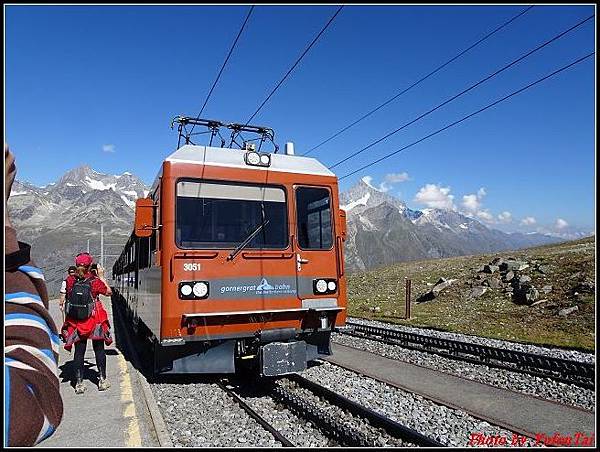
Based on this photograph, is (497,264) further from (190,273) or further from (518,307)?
(190,273)

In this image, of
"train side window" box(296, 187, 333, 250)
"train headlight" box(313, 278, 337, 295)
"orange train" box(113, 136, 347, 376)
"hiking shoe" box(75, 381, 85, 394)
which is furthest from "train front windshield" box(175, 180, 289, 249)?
"hiking shoe" box(75, 381, 85, 394)

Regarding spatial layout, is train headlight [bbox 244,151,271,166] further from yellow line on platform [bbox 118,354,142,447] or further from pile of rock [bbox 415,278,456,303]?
pile of rock [bbox 415,278,456,303]

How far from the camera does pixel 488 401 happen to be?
7066 mm

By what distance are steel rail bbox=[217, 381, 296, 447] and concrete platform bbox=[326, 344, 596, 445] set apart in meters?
2.58

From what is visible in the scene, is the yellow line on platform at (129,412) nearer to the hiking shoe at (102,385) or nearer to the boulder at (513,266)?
the hiking shoe at (102,385)

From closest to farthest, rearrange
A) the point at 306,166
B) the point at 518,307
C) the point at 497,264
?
the point at 306,166
the point at 518,307
the point at 497,264

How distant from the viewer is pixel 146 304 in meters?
8.77

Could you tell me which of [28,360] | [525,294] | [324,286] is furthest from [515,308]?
[28,360]

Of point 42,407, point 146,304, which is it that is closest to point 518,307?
point 146,304

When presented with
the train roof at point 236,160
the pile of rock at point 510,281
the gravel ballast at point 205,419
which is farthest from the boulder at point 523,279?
the gravel ballast at point 205,419

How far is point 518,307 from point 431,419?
14359mm

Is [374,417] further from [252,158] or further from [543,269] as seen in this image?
[543,269]

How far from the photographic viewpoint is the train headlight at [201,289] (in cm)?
701

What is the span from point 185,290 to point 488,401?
4.82 metres
